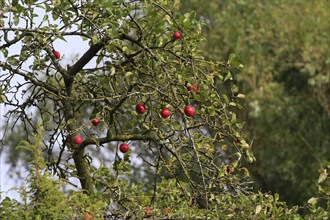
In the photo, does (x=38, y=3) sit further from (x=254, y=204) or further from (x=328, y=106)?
(x=328, y=106)

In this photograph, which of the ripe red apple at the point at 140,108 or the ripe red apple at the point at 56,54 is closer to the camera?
the ripe red apple at the point at 140,108

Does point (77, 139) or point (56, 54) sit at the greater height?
point (56, 54)

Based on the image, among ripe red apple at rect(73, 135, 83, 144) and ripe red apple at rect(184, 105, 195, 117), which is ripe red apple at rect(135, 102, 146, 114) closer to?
ripe red apple at rect(184, 105, 195, 117)

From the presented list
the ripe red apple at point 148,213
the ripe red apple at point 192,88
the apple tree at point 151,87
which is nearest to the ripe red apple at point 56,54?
the apple tree at point 151,87

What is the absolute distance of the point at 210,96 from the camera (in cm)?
593

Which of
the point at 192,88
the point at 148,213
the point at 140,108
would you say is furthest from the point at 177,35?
the point at 148,213

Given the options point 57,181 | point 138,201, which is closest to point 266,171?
point 138,201

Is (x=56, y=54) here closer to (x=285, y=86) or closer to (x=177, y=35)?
(x=177, y=35)

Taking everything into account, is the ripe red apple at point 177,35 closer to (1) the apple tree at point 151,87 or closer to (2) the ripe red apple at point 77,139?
(1) the apple tree at point 151,87

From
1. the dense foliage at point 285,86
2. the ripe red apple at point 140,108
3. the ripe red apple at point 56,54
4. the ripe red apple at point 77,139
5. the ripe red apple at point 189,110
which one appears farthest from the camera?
the dense foliage at point 285,86

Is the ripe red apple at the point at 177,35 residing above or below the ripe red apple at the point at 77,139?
above

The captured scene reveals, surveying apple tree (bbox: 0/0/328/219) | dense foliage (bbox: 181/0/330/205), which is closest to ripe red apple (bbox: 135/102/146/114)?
apple tree (bbox: 0/0/328/219)

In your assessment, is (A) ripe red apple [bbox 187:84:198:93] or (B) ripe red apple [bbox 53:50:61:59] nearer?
(A) ripe red apple [bbox 187:84:198:93]

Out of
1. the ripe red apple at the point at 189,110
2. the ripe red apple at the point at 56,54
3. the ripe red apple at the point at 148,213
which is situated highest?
the ripe red apple at the point at 56,54
